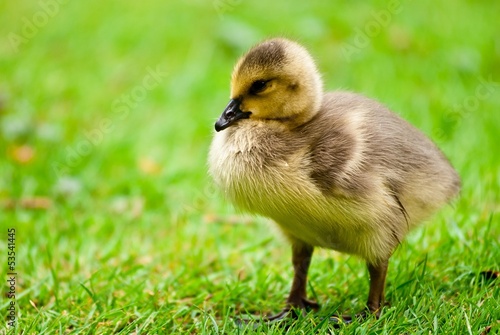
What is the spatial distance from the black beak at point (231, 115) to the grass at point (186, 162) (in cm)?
47

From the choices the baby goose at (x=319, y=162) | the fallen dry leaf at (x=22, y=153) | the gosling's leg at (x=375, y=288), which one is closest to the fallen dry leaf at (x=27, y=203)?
the fallen dry leaf at (x=22, y=153)

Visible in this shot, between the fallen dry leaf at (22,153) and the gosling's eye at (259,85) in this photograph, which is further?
the fallen dry leaf at (22,153)

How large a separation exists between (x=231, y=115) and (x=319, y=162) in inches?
16.1

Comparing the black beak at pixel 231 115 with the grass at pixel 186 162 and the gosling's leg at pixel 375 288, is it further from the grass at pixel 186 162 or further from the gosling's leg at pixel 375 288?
the gosling's leg at pixel 375 288

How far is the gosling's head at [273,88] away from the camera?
2.68 m

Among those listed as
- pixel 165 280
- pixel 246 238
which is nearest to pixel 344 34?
pixel 246 238

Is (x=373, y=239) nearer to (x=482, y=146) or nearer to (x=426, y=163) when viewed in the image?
(x=426, y=163)

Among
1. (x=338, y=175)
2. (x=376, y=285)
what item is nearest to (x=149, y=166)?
(x=376, y=285)

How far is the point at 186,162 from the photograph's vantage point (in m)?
4.64

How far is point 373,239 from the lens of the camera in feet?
8.63

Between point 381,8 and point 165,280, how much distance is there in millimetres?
3857

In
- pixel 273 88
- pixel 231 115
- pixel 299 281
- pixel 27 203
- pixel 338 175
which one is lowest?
pixel 27 203

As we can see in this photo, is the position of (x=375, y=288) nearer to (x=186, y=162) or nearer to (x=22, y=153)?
(x=186, y=162)

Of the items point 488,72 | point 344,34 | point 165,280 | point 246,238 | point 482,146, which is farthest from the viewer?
point 344,34
